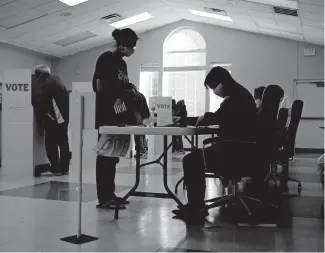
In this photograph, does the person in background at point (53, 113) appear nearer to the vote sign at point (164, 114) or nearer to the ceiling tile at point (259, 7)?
the vote sign at point (164, 114)

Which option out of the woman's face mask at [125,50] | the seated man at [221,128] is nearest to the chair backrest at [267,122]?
the seated man at [221,128]

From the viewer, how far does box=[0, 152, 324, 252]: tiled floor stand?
2428 mm

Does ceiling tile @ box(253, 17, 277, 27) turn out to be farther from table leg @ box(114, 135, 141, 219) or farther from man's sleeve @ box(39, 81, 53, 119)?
table leg @ box(114, 135, 141, 219)

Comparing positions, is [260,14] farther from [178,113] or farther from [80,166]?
[80,166]

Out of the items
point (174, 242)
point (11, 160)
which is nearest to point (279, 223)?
point (174, 242)

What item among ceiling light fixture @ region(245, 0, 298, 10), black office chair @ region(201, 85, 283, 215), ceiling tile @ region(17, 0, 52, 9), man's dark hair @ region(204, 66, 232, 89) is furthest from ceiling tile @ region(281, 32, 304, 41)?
man's dark hair @ region(204, 66, 232, 89)

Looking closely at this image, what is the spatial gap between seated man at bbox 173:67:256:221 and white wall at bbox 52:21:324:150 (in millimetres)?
9524

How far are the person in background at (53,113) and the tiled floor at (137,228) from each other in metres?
1.44

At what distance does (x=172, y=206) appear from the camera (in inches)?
146

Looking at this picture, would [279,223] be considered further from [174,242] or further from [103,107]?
[103,107]

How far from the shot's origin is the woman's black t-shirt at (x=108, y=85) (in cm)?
338

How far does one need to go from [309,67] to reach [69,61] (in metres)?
7.44

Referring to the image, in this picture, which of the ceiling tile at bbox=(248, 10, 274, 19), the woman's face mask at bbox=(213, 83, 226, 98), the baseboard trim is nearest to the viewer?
the woman's face mask at bbox=(213, 83, 226, 98)

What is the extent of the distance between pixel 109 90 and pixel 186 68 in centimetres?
966
